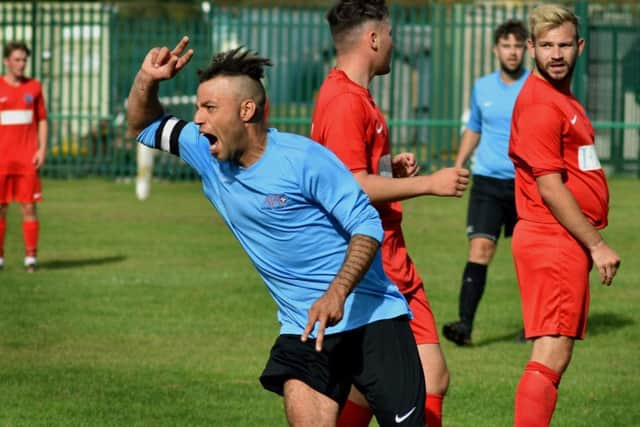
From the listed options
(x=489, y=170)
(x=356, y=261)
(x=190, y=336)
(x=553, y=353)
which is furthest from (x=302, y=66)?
(x=356, y=261)

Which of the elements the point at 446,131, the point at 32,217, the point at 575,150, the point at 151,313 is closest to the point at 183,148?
the point at 575,150

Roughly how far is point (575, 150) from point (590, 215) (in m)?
0.33

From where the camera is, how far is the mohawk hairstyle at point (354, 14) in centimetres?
615

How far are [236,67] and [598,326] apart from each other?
667cm

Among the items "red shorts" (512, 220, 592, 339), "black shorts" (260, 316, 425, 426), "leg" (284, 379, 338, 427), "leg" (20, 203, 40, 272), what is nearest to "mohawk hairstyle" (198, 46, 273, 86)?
"black shorts" (260, 316, 425, 426)

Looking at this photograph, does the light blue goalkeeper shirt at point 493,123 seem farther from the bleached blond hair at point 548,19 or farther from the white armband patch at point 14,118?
the white armband patch at point 14,118

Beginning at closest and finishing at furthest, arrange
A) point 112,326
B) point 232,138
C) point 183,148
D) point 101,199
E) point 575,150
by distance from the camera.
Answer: point 232,138 → point 183,148 → point 575,150 → point 112,326 → point 101,199

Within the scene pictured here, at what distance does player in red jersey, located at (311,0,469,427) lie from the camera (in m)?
5.79

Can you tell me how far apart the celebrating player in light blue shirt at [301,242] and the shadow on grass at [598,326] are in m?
5.16

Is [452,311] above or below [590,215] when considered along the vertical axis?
below

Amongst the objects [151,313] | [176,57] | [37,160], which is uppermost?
[176,57]

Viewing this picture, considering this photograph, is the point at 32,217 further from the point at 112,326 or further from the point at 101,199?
the point at 101,199

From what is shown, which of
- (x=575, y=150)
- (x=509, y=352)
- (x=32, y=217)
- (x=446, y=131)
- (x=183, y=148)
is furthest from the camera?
(x=446, y=131)

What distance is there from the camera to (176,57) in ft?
18.0
